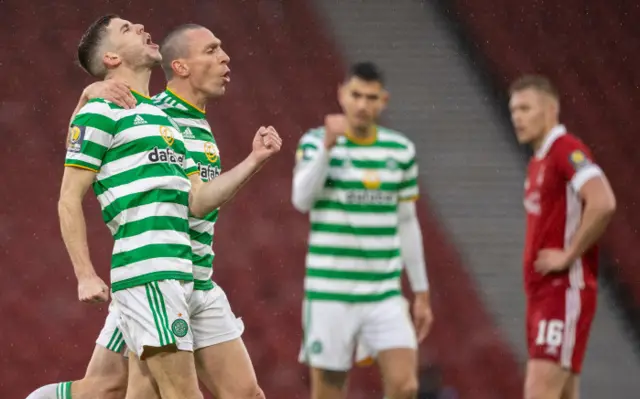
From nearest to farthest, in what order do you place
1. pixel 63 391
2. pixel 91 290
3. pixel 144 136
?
pixel 91 290
pixel 144 136
pixel 63 391

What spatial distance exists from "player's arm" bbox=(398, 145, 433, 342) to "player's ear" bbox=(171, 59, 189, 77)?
0.82 m

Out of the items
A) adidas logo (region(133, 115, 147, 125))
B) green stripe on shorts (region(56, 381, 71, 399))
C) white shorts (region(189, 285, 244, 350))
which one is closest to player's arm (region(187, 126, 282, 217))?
adidas logo (region(133, 115, 147, 125))

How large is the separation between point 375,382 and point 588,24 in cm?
245

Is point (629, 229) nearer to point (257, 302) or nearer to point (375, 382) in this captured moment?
point (375, 382)

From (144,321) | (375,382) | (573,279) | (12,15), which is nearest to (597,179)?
(573,279)

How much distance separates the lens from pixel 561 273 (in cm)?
368

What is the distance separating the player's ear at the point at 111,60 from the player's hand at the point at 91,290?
715mm

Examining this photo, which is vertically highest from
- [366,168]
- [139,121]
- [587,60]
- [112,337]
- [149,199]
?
[587,60]

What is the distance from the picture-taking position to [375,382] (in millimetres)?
5863

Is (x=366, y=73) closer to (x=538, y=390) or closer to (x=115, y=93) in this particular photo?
(x=115, y=93)

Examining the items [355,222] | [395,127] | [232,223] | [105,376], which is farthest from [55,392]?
[395,127]

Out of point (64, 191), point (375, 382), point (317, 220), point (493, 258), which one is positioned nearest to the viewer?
point (64, 191)

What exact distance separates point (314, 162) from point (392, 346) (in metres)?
0.62

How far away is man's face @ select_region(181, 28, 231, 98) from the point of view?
3891 millimetres
